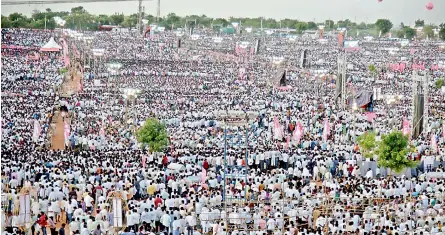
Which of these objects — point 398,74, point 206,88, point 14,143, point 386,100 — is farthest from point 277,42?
point 14,143

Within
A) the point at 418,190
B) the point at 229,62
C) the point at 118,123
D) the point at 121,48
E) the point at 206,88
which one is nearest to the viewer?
the point at 418,190

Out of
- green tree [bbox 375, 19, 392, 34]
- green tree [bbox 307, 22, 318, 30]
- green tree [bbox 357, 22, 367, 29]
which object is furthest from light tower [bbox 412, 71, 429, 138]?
green tree [bbox 357, 22, 367, 29]

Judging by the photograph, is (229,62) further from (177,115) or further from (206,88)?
(177,115)

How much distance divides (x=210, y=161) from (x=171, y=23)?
10166 centimetres

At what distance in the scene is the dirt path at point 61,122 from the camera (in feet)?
87.8

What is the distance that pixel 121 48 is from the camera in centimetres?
6469

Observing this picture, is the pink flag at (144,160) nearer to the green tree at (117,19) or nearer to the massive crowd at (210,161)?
the massive crowd at (210,161)

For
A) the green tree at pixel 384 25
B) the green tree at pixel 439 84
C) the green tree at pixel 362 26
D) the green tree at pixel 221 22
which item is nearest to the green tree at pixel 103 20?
the green tree at pixel 221 22

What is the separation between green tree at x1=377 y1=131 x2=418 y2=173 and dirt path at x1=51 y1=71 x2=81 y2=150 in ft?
36.2

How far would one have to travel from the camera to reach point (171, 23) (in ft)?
399

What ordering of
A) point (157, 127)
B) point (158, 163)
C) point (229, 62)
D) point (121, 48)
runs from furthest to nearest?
point (121, 48)
point (229, 62)
point (157, 127)
point (158, 163)

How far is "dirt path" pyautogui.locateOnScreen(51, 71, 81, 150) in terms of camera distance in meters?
26.8

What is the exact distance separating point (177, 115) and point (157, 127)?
756 cm

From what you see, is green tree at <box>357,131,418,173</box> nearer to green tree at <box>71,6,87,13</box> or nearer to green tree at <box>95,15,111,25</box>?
green tree at <box>95,15,111,25</box>
